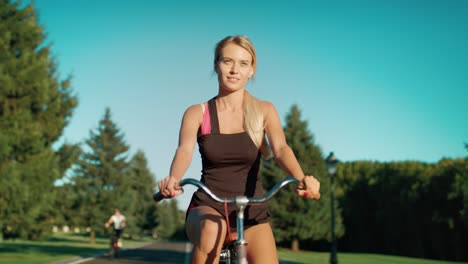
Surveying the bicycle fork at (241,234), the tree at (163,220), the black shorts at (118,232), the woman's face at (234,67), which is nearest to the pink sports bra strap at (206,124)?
the woman's face at (234,67)

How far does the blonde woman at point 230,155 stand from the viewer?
2.79m

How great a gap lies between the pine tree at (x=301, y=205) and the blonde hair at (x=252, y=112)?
115 feet

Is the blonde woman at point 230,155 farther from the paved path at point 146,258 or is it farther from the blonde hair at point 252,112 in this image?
the paved path at point 146,258

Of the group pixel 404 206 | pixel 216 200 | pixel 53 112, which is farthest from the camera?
pixel 404 206

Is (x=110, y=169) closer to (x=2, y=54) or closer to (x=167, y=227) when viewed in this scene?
(x=167, y=227)

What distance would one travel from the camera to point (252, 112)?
314 centimetres

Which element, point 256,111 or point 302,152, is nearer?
point 256,111

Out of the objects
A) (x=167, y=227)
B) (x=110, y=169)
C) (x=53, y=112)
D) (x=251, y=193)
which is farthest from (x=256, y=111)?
(x=167, y=227)

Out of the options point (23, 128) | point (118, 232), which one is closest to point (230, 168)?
point (118, 232)

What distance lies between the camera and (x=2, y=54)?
21562 mm

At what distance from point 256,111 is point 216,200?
71 cm

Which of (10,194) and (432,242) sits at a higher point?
(10,194)

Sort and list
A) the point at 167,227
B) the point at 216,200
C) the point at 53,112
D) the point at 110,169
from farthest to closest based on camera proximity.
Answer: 1. the point at 167,227
2. the point at 110,169
3. the point at 53,112
4. the point at 216,200

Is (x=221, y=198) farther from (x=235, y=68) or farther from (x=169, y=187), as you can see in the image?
(x=235, y=68)
